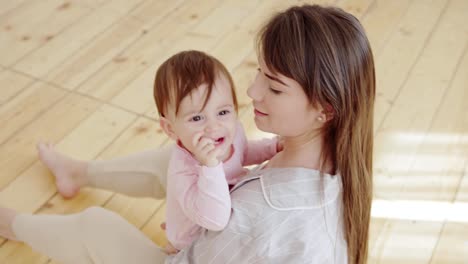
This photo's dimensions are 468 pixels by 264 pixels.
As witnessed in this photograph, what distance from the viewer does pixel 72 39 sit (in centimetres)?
Result: 214

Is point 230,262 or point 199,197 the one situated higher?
point 199,197

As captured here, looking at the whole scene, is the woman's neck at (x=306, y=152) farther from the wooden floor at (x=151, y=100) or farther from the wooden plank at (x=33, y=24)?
the wooden plank at (x=33, y=24)

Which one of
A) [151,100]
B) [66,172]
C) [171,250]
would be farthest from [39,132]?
[171,250]

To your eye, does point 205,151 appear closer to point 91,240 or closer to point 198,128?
point 198,128

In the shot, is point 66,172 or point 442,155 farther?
point 442,155

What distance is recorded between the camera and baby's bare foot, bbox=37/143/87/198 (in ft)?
5.15

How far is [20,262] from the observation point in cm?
142

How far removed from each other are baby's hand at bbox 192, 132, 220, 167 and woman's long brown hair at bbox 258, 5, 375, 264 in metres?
0.17

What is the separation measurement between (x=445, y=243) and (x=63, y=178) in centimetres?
107

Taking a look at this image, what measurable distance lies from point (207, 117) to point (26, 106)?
105cm

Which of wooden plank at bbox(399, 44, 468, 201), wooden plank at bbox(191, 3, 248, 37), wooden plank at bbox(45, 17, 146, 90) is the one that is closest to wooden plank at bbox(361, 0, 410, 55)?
wooden plank at bbox(399, 44, 468, 201)

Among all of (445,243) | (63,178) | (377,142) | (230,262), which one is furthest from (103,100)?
(445,243)

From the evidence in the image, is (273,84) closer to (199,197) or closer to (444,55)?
(199,197)

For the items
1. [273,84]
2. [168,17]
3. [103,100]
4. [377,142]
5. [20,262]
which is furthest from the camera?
[168,17]
